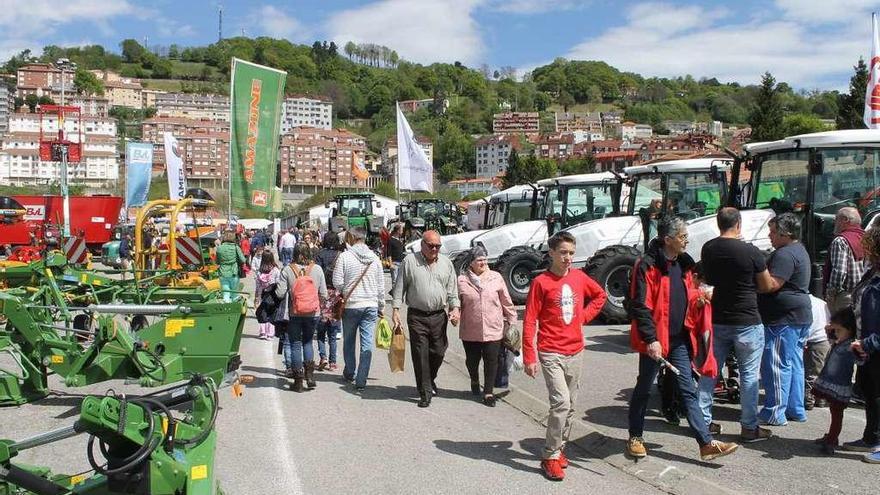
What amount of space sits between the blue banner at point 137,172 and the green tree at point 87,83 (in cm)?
15874

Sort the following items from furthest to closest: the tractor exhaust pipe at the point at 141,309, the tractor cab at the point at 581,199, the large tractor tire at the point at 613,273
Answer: the tractor cab at the point at 581,199
the large tractor tire at the point at 613,273
the tractor exhaust pipe at the point at 141,309

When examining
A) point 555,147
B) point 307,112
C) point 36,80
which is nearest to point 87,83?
point 36,80

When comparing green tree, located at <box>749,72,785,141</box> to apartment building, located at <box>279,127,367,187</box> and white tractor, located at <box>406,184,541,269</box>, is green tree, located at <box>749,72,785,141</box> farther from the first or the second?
apartment building, located at <box>279,127,367,187</box>

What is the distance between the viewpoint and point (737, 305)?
589 centimetres

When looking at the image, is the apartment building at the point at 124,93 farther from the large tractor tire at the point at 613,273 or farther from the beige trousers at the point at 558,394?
A: the beige trousers at the point at 558,394

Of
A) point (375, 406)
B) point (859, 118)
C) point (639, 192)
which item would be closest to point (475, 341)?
point (375, 406)

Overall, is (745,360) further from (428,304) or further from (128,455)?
(128,455)

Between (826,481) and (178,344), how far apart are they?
580 cm

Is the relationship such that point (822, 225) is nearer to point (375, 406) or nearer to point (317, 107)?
point (375, 406)

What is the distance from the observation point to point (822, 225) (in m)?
10.0

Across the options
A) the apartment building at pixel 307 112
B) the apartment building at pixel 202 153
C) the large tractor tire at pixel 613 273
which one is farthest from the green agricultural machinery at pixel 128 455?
the apartment building at pixel 307 112

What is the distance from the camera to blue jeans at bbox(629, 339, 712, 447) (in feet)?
18.3

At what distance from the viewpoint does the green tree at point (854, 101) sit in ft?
164

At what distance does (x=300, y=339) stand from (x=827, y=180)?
7150 mm
